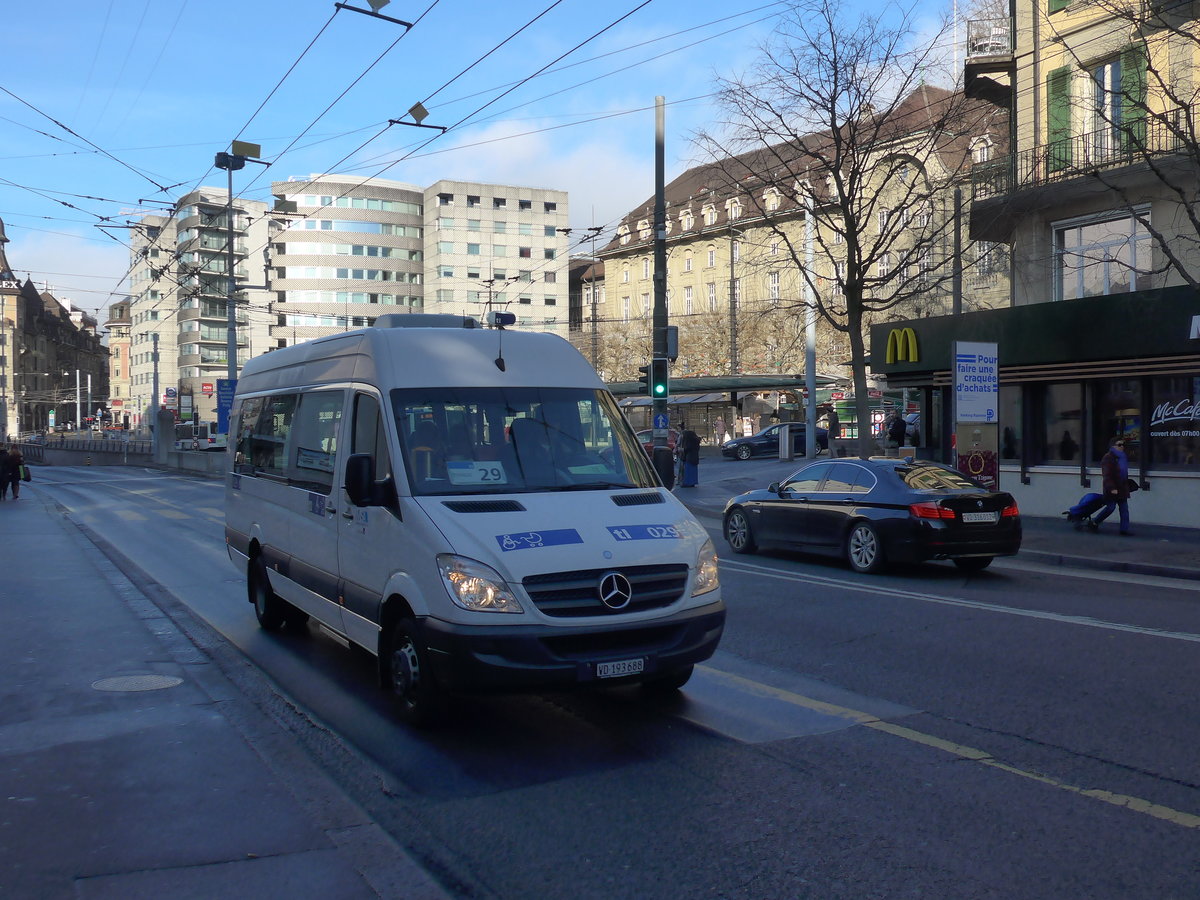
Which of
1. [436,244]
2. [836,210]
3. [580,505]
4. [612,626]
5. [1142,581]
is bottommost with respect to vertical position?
[1142,581]

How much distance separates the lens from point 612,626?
5664mm

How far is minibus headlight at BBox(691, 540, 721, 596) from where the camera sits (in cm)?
611

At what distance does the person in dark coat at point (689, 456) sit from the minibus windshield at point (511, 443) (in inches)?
812

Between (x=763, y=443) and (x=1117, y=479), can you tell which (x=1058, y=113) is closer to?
(x=1117, y=479)

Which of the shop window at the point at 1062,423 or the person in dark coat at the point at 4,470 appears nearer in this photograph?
the shop window at the point at 1062,423

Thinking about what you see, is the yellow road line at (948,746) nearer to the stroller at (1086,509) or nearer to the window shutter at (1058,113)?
the stroller at (1086,509)

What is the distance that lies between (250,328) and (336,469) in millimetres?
90127

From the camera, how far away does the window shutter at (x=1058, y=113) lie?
2112cm

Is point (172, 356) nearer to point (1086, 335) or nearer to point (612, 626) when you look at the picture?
point (1086, 335)

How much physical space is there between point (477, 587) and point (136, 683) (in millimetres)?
3334

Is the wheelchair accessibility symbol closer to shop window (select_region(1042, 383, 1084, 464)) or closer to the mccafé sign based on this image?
shop window (select_region(1042, 383, 1084, 464))

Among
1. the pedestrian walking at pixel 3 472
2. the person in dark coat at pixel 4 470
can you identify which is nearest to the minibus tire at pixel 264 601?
the person in dark coat at pixel 4 470

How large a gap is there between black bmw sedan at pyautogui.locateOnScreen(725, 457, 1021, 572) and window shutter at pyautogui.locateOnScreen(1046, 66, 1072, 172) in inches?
423

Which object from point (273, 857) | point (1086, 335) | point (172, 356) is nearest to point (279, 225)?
point (172, 356)
